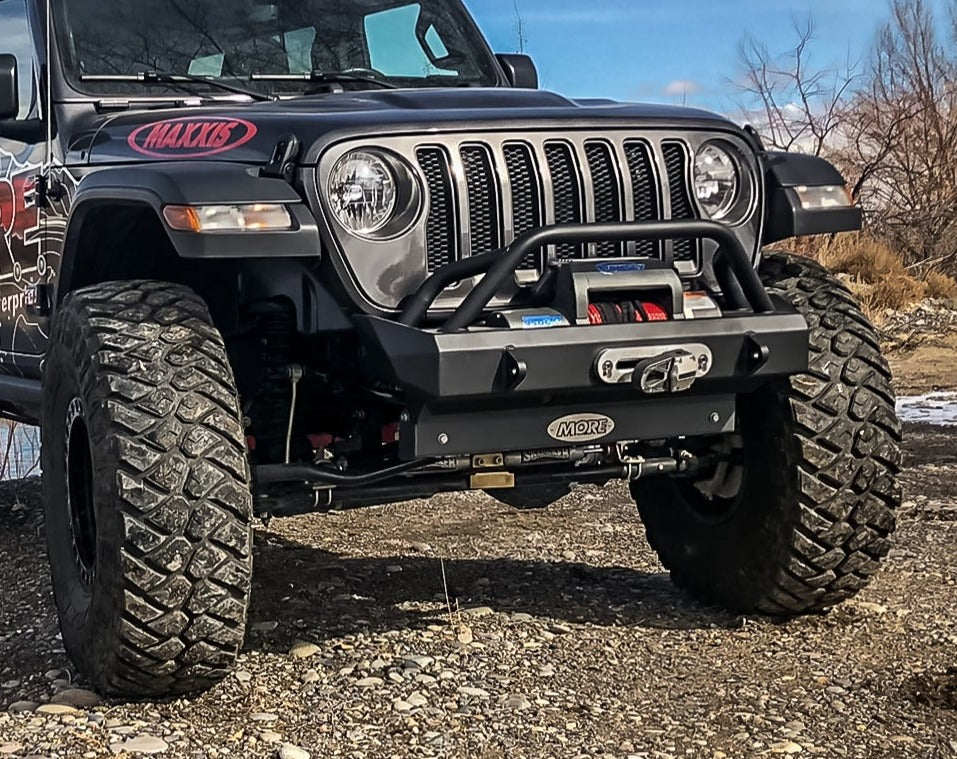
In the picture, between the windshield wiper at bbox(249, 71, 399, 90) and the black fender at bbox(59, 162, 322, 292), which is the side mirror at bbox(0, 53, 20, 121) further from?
the black fender at bbox(59, 162, 322, 292)

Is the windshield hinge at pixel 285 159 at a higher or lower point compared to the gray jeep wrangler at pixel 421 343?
higher

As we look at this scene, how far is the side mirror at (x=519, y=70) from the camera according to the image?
5.55m

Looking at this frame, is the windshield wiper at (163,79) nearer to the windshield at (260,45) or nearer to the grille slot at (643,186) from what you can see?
the windshield at (260,45)

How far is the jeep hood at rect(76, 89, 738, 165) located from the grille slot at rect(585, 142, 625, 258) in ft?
0.21

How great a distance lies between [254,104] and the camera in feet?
14.7

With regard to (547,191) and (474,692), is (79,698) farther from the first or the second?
(547,191)

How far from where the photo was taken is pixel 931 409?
9.14 m

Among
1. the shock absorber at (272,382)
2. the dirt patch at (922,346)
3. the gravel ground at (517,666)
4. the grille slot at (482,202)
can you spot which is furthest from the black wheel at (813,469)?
the dirt patch at (922,346)

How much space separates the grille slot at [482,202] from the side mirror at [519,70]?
70.3 inches

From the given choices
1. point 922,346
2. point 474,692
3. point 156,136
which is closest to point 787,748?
point 474,692

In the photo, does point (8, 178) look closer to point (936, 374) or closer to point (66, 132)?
point (66, 132)

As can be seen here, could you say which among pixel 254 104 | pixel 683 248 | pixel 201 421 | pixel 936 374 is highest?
pixel 254 104

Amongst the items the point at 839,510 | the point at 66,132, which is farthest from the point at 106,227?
the point at 839,510

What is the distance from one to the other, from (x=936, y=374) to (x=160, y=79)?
7.61 m
